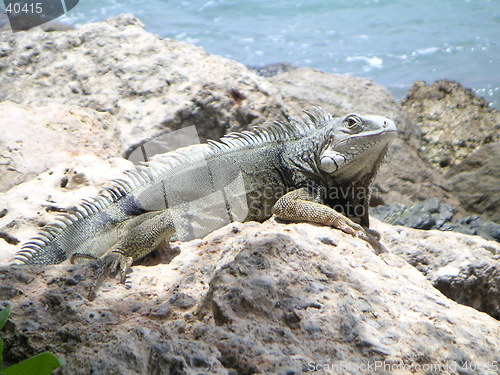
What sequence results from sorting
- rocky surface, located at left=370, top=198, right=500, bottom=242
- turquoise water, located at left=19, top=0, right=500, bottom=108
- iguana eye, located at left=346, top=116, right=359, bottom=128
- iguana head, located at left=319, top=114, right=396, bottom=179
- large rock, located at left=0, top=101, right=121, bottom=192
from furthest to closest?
turquoise water, located at left=19, top=0, right=500, bottom=108 → rocky surface, located at left=370, top=198, right=500, bottom=242 → large rock, located at left=0, top=101, right=121, bottom=192 → iguana eye, located at left=346, top=116, right=359, bottom=128 → iguana head, located at left=319, top=114, right=396, bottom=179

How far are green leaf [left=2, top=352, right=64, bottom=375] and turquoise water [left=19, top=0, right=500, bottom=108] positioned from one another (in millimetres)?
13433

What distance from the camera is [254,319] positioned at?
2256 mm

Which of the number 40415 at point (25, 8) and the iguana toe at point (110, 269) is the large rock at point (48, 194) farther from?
the number 40415 at point (25, 8)

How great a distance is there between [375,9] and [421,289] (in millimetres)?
20494

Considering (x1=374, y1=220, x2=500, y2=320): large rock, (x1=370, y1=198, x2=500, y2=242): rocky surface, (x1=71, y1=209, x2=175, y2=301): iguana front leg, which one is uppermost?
(x1=71, y1=209, x2=175, y2=301): iguana front leg

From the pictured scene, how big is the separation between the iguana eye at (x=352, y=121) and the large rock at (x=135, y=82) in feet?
5.47

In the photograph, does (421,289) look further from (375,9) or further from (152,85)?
(375,9)

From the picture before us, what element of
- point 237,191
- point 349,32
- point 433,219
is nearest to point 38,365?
point 237,191

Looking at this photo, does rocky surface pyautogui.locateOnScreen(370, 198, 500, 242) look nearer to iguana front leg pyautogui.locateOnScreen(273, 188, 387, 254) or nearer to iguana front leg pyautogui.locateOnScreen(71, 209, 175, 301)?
iguana front leg pyautogui.locateOnScreen(273, 188, 387, 254)

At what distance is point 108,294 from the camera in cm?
262

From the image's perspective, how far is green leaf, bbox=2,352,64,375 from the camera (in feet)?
5.45

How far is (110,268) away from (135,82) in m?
3.26

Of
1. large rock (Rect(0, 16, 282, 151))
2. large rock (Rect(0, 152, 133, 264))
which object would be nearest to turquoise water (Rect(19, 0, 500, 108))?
large rock (Rect(0, 16, 282, 151))

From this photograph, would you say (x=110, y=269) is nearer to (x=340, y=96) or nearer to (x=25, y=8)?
(x=340, y=96)
